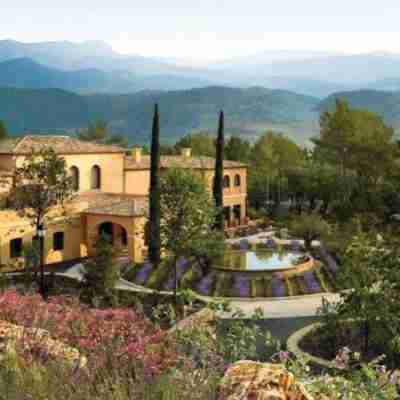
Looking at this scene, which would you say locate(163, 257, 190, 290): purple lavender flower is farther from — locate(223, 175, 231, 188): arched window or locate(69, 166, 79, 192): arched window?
locate(223, 175, 231, 188): arched window

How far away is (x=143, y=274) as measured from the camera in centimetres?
3025

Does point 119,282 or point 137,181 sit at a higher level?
point 137,181

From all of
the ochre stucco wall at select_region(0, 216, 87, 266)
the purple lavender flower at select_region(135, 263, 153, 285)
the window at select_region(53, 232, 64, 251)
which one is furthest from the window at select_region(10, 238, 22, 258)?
the purple lavender flower at select_region(135, 263, 153, 285)

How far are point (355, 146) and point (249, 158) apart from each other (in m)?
17.4

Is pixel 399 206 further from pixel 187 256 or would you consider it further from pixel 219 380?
pixel 219 380

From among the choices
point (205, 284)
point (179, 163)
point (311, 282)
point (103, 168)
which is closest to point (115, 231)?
point (103, 168)

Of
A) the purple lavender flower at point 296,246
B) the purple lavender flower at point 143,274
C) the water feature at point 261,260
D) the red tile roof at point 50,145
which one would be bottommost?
the purple lavender flower at point 143,274

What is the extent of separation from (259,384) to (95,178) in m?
36.5

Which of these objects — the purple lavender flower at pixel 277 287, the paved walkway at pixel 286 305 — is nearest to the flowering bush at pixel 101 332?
the paved walkway at pixel 286 305

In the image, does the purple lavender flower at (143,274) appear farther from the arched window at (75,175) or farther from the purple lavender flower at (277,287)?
the arched window at (75,175)

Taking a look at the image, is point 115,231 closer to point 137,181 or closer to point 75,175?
point 75,175

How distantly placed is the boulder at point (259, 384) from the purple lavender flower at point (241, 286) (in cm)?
2151

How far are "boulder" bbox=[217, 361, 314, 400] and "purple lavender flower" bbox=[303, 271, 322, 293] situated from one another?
22543mm

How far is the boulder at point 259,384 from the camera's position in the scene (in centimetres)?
498
